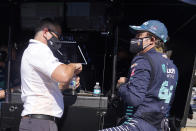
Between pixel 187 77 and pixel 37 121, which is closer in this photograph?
pixel 37 121

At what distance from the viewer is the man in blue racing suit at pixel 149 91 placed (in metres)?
2.06

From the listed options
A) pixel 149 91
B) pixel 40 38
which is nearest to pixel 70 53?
pixel 40 38

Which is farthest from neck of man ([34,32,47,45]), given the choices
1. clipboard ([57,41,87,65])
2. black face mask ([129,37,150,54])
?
clipboard ([57,41,87,65])

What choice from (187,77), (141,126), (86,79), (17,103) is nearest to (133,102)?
(141,126)

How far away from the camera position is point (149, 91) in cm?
210

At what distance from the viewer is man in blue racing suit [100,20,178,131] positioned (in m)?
2.06

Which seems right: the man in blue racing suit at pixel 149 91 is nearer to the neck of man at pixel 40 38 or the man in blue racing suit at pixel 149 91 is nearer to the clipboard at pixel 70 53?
the neck of man at pixel 40 38

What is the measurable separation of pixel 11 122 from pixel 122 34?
7.25 feet

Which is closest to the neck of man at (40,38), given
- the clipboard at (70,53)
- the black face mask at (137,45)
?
the black face mask at (137,45)

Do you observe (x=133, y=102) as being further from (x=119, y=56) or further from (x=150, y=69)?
(x=119, y=56)

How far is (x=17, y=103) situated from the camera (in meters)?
3.29

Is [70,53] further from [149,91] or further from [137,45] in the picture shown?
[149,91]

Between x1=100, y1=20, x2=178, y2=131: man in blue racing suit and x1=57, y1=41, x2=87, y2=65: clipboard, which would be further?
x1=57, y1=41, x2=87, y2=65: clipboard

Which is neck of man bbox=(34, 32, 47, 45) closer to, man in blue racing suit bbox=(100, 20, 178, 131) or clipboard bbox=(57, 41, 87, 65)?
man in blue racing suit bbox=(100, 20, 178, 131)
